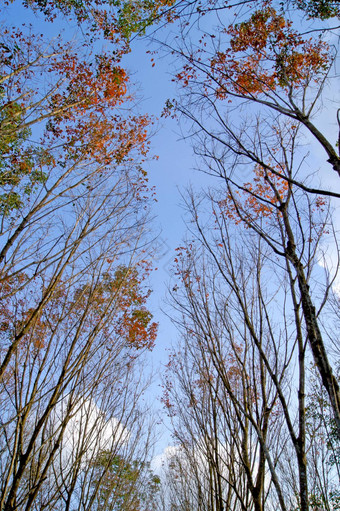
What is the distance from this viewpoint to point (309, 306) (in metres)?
2.72

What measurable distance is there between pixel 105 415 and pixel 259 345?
12.2 ft

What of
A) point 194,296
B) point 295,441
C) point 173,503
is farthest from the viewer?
point 173,503

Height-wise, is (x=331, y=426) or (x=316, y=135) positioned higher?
(x=316, y=135)

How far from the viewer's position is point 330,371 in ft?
7.53

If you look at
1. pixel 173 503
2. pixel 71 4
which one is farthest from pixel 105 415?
pixel 173 503

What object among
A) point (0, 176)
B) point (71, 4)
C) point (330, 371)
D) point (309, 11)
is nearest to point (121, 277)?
point (0, 176)

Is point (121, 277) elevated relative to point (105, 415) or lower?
elevated

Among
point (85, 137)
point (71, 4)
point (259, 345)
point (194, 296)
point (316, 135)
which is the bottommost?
point (259, 345)

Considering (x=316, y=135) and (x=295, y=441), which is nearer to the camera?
(x=316, y=135)

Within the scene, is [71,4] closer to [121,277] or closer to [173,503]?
[121,277]

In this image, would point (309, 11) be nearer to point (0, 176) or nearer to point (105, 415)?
point (0, 176)

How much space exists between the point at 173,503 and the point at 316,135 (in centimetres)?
1309

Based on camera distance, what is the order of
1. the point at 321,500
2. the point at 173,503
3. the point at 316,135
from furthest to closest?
1. the point at 173,503
2. the point at 321,500
3. the point at 316,135

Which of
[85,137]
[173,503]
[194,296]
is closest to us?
[194,296]
